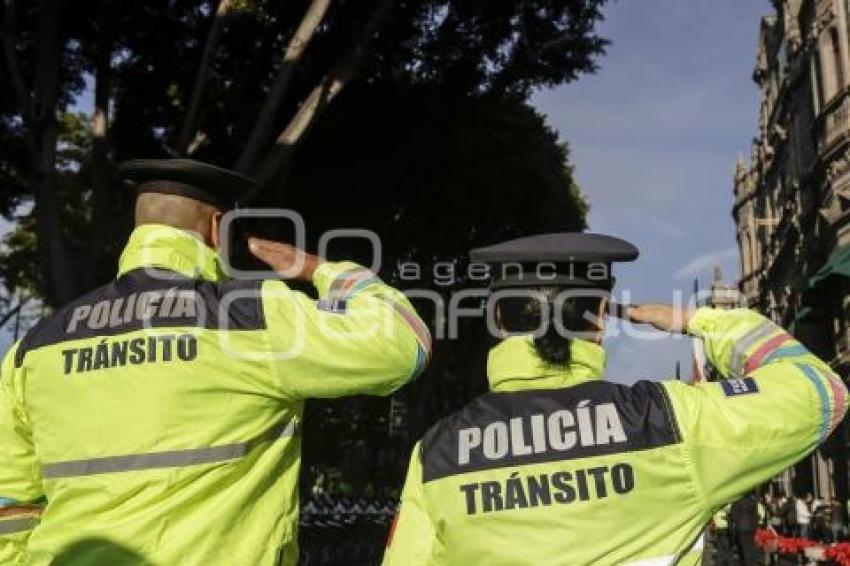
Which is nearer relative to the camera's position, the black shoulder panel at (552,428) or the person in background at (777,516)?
the black shoulder panel at (552,428)

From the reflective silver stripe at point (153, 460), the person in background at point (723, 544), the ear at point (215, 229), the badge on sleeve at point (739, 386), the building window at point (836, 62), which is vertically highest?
the building window at point (836, 62)

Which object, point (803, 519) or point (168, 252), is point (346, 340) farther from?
point (803, 519)

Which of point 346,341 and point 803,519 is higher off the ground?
point 346,341

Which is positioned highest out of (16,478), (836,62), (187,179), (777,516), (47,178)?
(836,62)

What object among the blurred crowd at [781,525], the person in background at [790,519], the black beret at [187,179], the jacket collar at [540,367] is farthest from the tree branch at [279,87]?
the person in background at [790,519]

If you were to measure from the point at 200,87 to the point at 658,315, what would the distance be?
8.67 meters

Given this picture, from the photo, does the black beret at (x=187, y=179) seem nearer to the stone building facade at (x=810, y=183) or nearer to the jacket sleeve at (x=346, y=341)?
the jacket sleeve at (x=346, y=341)

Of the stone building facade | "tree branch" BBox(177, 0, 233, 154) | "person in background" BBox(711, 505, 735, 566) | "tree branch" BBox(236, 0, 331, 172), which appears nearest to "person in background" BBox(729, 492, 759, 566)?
"person in background" BBox(711, 505, 735, 566)

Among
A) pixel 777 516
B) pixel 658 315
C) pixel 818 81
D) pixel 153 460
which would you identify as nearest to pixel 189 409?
pixel 153 460

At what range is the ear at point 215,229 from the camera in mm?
2799

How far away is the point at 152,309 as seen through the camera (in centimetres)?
259

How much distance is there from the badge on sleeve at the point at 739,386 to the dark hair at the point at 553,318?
0.38m

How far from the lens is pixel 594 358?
8.20ft

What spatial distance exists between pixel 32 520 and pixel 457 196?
1330 cm
